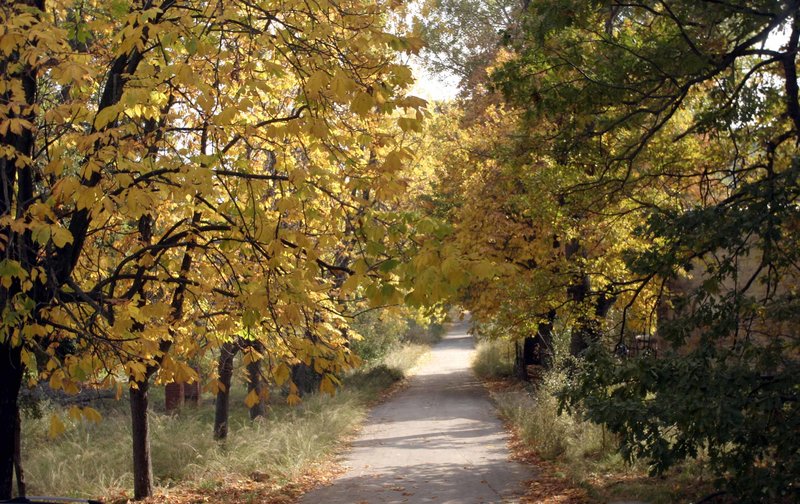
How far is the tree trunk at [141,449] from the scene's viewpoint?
1172 cm

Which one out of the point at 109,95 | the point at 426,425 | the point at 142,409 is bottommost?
the point at 426,425

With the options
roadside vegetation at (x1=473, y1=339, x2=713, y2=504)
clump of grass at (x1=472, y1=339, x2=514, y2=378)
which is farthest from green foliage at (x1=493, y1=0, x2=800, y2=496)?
clump of grass at (x1=472, y1=339, x2=514, y2=378)

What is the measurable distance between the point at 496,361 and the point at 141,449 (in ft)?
87.9

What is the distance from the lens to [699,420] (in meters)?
5.91

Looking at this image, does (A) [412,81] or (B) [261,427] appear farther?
(B) [261,427]

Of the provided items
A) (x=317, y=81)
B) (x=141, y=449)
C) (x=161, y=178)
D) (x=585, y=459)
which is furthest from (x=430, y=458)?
(x=317, y=81)

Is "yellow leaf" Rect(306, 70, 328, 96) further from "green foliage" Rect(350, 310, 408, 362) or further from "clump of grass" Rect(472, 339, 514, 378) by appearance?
"clump of grass" Rect(472, 339, 514, 378)

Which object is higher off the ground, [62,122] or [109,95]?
[109,95]

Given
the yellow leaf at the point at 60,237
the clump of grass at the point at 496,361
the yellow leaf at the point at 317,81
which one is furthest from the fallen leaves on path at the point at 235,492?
the clump of grass at the point at 496,361

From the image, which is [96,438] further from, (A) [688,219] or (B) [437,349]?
(B) [437,349]

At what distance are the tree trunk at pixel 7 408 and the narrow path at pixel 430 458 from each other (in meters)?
5.58

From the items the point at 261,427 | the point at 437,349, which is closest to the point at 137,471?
the point at 261,427

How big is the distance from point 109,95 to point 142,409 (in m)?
5.79

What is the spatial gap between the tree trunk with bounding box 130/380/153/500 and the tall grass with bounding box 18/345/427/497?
700 mm
